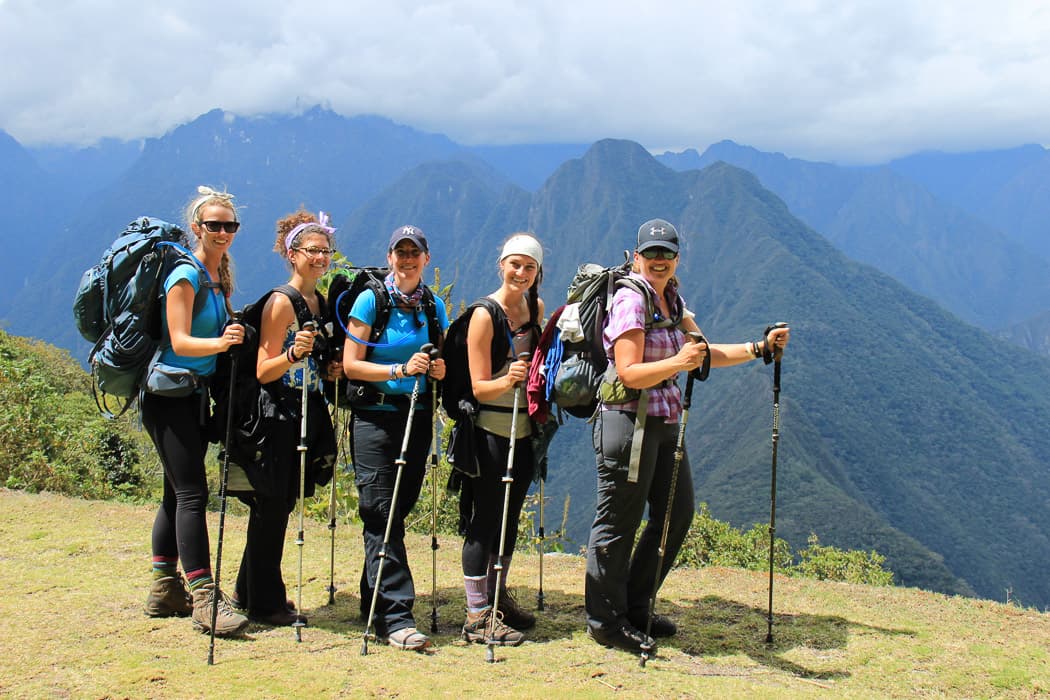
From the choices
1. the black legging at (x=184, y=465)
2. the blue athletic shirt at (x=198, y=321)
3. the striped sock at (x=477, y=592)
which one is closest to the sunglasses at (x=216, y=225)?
the blue athletic shirt at (x=198, y=321)

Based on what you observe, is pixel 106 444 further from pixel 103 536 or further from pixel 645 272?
pixel 645 272

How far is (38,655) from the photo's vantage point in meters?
4.89

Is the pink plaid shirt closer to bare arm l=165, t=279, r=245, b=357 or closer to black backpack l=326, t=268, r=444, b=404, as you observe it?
black backpack l=326, t=268, r=444, b=404

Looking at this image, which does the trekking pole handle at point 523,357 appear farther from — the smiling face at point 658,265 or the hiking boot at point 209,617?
the hiking boot at point 209,617

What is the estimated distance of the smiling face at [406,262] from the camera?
524 cm

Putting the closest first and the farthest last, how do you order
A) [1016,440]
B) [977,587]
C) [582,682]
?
[582,682], [977,587], [1016,440]

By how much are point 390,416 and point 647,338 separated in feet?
5.39

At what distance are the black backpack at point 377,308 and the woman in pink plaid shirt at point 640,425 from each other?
3.70 feet

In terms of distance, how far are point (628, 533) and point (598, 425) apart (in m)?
0.69

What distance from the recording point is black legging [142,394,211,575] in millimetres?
5086

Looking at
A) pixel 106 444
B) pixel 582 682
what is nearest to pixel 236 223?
pixel 582 682

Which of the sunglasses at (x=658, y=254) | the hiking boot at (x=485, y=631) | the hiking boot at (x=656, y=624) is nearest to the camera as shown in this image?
the sunglasses at (x=658, y=254)

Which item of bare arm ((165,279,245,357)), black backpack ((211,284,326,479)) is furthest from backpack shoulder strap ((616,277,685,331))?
bare arm ((165,279,245,357))

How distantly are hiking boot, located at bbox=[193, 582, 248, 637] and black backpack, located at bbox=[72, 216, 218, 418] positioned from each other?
4.13 ft
